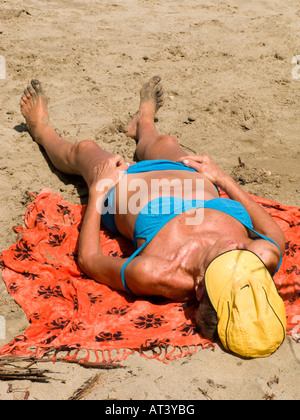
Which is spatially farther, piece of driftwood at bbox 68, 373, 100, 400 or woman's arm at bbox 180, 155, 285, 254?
woman's arm at bbox 180, 155, 285, 254

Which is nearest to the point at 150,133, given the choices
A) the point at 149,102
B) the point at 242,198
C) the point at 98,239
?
the point at 149,102

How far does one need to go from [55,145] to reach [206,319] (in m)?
2.38

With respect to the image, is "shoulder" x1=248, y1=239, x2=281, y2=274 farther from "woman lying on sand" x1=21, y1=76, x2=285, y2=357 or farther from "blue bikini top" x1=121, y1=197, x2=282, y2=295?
"blue bikini top" x1=121, y1=197, x2=282, y2=295

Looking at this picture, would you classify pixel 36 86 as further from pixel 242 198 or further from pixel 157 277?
pixel 157 277

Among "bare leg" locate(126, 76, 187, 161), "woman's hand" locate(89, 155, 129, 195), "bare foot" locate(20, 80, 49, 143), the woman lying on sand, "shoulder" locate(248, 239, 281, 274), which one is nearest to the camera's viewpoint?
the woman lying on sand

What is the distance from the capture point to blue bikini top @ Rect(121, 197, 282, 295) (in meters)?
3.21

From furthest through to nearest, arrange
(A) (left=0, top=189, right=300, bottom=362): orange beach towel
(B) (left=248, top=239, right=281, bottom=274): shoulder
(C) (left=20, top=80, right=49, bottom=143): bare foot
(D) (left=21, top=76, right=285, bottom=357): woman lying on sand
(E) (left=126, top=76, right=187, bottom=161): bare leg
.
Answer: (C) (left=20, top=80, right=49, bottom=143): bare foot < (E) (left=126, top=76, right=187, bottom=161): bare leg < (B) (left=248, top=239, right=281, bottom=274): shoulder < (A) (left=0, top=189, right=300, bottom=362): orange beach towel < (D) (left=21, top=76, right=285, bottom=357): woman lying on sand

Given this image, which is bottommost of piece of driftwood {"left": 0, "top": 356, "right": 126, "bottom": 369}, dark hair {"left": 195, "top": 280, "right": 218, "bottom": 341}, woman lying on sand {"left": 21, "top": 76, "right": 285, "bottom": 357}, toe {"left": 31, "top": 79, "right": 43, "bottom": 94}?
piece of driftwood {"left": 0, "top": 356, "right": 126, "bottom": 369}

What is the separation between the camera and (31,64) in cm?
570

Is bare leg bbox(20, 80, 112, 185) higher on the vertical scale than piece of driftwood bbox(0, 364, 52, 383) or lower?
higher

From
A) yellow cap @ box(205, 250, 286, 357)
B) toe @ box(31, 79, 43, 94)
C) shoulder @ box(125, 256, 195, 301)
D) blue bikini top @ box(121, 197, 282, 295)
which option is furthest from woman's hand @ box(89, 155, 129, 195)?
toe @ box(31, 79, 43, 94)

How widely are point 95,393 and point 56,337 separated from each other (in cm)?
51

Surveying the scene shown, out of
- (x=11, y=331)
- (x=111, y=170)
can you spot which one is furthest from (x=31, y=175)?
(x=11, y=331)

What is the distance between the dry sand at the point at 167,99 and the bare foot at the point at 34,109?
0.18m
